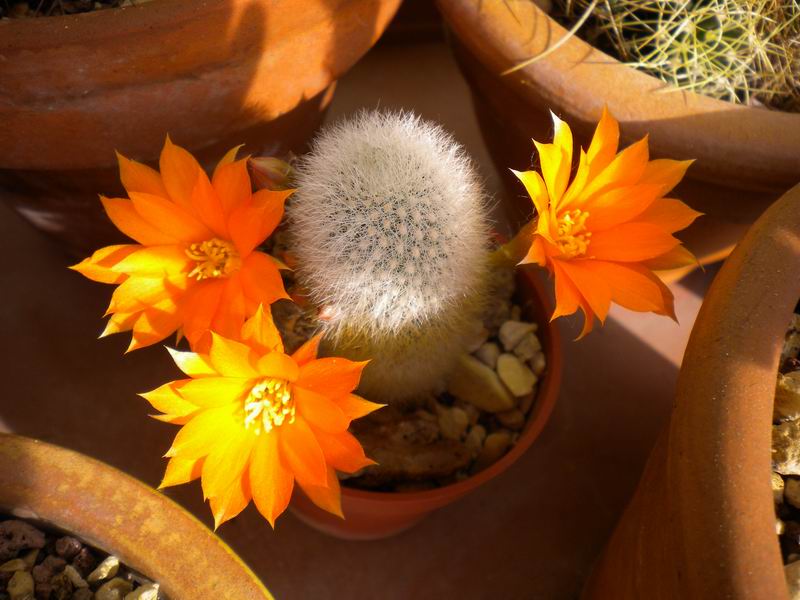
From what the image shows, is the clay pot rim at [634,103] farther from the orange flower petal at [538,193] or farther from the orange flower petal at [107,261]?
the orange flower petal at [107,261]

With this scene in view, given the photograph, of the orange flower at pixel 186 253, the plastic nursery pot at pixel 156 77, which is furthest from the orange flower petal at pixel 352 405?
the plastic nursery pot at pixel 156 77

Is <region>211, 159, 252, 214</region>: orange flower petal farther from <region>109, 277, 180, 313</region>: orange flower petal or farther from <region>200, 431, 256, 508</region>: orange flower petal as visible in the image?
<region>200, 431, 256, 508</region>: orange flower petal

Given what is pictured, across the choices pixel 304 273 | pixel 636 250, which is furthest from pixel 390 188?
pixel 636 250

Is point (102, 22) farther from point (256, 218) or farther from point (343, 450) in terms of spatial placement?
point (343, 450)

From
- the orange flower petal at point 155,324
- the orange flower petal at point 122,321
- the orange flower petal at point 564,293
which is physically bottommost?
the orange flower petal at point 122,321

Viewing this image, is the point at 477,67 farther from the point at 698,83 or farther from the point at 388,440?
the point at 388,440
